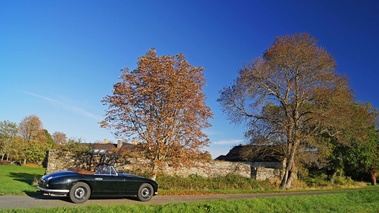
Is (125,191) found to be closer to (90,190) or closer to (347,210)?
(90,190)

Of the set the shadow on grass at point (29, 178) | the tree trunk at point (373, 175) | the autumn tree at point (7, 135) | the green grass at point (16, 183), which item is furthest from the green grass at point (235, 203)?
the autumn tree at point (7, 135)

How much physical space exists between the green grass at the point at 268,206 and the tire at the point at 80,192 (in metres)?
1.33

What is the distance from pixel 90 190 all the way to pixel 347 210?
12.2 m

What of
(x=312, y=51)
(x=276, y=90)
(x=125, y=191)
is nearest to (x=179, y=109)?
(x=125, y=191)

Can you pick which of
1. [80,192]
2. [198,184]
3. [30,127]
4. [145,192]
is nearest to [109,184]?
[80,192]

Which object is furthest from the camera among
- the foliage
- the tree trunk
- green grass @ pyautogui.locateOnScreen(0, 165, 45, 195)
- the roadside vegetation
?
the tree trunk

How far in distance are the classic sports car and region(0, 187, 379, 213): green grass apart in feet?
4.69

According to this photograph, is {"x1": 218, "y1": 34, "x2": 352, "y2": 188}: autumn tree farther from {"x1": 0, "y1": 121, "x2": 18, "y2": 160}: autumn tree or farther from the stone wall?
{"x1": 0, "y1": 121, "x2": 18, "y2": 160}: autumn tree

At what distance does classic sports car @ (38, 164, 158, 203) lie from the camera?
985cm

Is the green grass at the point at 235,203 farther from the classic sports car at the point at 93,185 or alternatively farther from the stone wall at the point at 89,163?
the classic sports car at the point at 93,185

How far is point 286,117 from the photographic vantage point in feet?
89.9

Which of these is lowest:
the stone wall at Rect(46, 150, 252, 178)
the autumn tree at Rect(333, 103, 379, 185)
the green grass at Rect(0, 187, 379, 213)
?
the green grass at Rect(0, 187, 379, 213)

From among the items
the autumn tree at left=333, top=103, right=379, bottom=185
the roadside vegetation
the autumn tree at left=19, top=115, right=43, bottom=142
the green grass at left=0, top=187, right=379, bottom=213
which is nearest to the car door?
the green grass at left=0, top=187, right=379, bottom=213

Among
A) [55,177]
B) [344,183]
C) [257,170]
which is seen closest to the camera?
[55,177]
